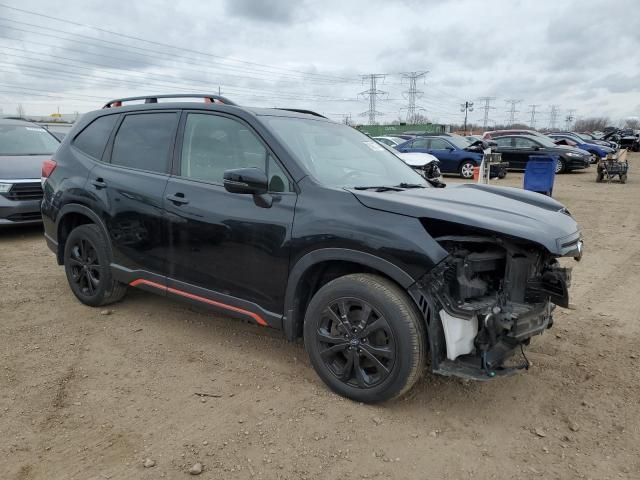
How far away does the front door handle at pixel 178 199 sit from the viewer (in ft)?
11.9

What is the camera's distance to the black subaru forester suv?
2.75 m

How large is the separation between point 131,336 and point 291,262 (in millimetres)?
1776

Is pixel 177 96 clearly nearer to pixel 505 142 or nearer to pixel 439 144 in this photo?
pixel 439 144

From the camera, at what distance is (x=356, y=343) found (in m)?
2.97

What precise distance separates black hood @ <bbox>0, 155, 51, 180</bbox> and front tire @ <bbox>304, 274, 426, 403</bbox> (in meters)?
6.21

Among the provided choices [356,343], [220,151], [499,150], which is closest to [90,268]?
[220,151]

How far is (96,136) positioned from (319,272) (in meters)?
2.72

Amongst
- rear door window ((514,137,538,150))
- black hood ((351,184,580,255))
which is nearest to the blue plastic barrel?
rear door window ((514,137,538,150))

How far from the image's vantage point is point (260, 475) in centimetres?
247

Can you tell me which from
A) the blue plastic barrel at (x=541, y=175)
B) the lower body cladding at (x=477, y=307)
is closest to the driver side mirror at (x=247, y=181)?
the lower body cladding at (x=477, y=307)

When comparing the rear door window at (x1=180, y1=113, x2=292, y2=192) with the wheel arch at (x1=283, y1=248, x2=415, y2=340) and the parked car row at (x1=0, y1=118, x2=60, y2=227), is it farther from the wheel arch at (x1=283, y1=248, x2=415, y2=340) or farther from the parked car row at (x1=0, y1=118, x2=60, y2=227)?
the parked car row at (x1=0, y1=118, x2=60, y2=227)

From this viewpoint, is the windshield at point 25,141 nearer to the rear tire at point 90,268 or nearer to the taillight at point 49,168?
the taillight at point 49,168

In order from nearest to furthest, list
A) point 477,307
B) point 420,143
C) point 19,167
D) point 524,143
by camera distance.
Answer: point 477,307 < point 19,167 < point 420,143 < point 524,143

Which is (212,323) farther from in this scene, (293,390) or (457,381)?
(457,381)
